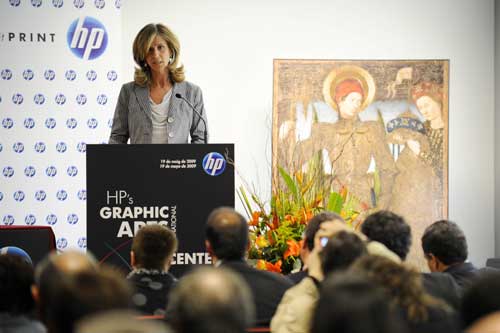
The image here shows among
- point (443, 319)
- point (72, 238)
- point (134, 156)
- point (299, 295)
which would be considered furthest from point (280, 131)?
point (443, 319)

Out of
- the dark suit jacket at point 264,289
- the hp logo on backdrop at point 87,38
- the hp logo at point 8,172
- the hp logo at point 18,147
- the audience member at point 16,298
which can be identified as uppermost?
the hp logo on backdrop at point 87,38

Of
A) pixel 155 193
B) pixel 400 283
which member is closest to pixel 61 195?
pixel 155 193

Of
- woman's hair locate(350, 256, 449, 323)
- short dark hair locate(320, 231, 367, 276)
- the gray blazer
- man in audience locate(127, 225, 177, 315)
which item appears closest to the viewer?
woman's hair locate(350, 256, 449, 323)

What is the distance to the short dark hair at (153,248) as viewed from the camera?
159 inches

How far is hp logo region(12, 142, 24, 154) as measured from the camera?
7594 mm

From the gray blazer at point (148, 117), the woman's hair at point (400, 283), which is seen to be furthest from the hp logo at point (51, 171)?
the woman's hair at point (400, 283)

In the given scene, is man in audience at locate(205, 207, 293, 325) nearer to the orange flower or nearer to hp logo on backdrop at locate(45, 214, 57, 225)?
the orange flower

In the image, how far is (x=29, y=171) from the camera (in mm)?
7602

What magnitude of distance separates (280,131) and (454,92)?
6.40 ft

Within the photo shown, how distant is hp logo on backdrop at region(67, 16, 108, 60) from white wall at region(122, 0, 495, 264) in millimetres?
1076

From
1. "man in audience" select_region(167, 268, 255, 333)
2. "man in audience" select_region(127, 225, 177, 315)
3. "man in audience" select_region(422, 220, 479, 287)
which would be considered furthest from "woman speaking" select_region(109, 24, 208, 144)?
"man in audience" select_region(167, 268, 255, 333)

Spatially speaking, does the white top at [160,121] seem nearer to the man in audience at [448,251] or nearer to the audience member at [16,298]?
the man in audience at [448,251]

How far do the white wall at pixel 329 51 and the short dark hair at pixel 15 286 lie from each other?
5938 mm

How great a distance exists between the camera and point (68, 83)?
7699 millimetres
